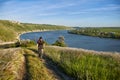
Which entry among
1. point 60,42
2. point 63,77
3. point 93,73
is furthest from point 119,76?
point 60,42

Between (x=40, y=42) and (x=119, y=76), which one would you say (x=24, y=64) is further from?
(x=119, y=76)

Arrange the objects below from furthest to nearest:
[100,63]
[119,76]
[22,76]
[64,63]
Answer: [64,63], [100,63], [22,76], [119,76]

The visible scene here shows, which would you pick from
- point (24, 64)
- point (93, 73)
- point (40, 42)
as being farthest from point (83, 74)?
point (40, 42)

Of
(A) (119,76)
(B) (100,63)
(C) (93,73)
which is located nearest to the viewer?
(A) (119,76)

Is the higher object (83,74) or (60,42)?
(83,74)

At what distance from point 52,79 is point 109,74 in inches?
138

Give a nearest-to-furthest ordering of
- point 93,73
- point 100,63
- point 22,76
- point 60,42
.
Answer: point 93,73
point 22,76
point 100,63
point 60,42

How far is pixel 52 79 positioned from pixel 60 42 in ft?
158

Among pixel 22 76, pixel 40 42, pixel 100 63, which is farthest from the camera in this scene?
pixel 40 42

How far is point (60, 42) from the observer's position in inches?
2506

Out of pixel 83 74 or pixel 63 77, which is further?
pixel 63 77

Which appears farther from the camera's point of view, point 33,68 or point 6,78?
point 33,68

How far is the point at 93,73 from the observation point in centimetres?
1484

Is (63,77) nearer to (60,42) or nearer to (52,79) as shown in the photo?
(52,79)
